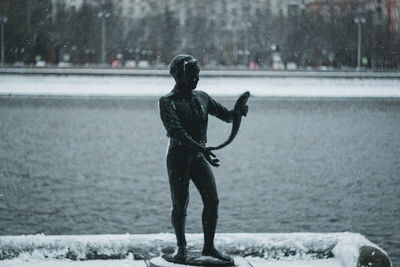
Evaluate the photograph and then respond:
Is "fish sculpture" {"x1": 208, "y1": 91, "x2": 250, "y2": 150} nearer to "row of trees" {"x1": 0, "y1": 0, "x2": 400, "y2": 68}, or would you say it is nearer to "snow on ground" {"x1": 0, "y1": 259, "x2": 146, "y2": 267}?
"snow on ground" {"x1": 0, "y1": 259, "x2": 146, "y2": 267}

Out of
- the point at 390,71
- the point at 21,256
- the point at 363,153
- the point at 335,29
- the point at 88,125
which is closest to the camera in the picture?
the point at 21,256

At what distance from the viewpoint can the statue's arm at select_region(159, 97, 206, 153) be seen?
4109mm

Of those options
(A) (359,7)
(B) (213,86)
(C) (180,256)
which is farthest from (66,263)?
(A) (359,7)

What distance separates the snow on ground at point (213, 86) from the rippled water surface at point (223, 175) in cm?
121

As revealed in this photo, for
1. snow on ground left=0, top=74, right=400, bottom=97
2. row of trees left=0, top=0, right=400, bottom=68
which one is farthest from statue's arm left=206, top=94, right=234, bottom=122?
row of trees left=0, top=0, right=400, bottom=68

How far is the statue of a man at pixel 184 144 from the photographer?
4.22 m

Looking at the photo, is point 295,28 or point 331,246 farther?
point 295,28

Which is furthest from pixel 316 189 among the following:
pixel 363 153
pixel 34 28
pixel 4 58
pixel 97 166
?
pixel 34 28

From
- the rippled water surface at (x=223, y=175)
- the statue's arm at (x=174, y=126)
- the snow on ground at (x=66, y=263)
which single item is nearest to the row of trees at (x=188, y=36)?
the rippled water surface at (x=223, y=175)

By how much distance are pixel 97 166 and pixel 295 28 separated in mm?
37099

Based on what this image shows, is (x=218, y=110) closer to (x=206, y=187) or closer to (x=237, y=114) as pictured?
(x=237, y=114)

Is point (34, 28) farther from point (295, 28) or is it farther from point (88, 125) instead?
point (88, 125)

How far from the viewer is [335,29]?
5525 cm

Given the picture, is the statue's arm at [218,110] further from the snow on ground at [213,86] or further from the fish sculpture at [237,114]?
the snow on ground at [213,86]
